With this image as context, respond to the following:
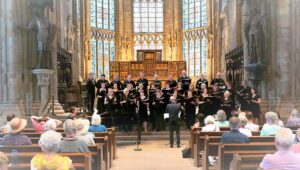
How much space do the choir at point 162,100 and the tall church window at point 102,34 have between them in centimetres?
1452

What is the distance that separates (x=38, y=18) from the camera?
13789mm

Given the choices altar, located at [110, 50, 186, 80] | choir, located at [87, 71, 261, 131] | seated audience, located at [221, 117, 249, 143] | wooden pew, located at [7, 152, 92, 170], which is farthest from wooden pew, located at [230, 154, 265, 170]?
altar, located at [110, 50, 186, 80]

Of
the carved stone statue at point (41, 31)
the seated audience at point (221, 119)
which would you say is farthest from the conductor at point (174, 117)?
the carved stone statue at point (41, 31)

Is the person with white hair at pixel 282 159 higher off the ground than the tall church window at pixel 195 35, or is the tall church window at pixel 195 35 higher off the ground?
the tall church window at pixel 195 35

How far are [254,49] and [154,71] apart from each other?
10.9 metres

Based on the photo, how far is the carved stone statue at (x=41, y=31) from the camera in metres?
13.8

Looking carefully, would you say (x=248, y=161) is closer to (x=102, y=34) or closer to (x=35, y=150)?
(x=35, y=150)

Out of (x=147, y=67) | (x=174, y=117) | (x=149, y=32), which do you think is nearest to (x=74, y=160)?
(x=174, y=117)

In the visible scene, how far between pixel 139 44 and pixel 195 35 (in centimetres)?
381

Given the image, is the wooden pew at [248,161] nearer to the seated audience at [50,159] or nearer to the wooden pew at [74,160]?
the wooden pew at [74,160]

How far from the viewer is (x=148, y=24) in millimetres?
31531

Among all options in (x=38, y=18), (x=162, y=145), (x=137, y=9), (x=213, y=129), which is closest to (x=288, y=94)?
(x=162, y=145)

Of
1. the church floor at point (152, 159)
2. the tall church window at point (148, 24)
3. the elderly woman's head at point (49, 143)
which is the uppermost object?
the tall church window at point (148, 24)

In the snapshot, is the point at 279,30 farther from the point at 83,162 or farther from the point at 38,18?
the point at 83,162
